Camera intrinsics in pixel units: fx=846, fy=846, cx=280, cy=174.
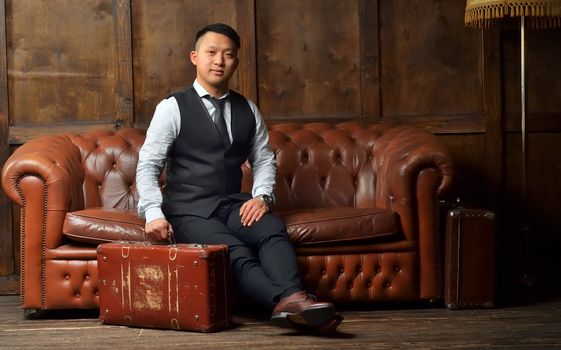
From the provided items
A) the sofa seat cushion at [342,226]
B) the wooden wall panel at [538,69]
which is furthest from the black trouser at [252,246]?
the wooden wall panel at [538,69]

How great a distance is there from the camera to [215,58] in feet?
12.5

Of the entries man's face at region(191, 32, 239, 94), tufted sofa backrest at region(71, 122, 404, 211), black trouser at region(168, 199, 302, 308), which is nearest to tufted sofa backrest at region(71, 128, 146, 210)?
tufted sofa backrest at region(71, 122, 404, 211)

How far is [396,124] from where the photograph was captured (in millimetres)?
5031

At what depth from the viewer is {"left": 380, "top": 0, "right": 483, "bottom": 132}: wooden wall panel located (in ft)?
16.6

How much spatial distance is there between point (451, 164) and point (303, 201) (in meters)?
0.93

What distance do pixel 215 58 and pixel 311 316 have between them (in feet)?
4.15

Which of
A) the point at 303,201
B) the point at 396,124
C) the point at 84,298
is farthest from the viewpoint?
the point at 396,124

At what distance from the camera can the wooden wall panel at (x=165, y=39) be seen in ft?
16.6

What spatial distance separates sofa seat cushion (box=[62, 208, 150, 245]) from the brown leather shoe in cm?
Result: 90

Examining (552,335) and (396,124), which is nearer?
(552,335)

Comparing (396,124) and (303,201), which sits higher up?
(396,124)

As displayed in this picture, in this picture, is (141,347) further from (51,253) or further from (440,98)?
(440,98)

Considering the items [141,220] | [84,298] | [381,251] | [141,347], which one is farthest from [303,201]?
[141,347]

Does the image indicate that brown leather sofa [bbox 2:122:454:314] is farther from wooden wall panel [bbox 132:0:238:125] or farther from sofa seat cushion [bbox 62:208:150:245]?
wooden wall panel [bbox 132:0:238:125]
